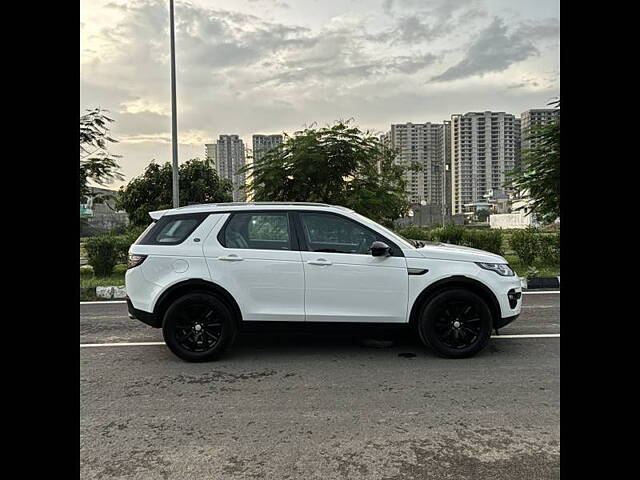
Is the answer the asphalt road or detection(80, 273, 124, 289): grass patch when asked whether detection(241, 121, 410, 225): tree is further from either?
the asphalt road

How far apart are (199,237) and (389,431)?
299 centimetres

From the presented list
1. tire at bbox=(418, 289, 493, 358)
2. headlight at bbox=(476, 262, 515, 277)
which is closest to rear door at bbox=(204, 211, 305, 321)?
tire at bbox=(418, 289, 493, 358)

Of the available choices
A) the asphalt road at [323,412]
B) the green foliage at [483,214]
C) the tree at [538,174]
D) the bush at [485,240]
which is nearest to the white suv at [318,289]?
the asphalt road at [323,412]

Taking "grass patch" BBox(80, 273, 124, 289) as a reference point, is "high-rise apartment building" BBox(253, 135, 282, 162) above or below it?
above

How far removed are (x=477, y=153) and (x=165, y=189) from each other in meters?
25.6

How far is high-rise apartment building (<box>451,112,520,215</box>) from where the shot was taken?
3919 cm

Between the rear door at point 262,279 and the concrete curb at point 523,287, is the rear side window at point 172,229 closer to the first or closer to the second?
the rear door at point 262,279

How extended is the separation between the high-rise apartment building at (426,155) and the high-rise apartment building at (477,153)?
149cm

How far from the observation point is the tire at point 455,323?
5.41 metres

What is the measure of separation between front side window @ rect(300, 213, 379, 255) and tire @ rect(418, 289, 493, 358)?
957 millimetres

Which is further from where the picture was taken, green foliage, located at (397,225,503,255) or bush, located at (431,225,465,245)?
bush, located at (431,225,465,245)

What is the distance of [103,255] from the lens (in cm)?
1213
